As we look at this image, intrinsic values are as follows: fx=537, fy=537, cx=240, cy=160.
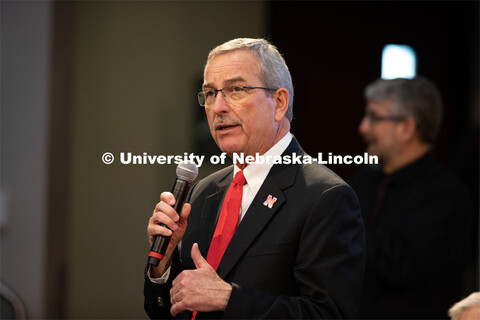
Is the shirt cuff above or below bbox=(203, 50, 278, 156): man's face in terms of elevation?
below

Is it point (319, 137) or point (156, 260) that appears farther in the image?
point (319, 137)

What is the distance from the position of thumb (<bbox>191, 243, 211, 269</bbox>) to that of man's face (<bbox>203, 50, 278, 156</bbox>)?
0.23 m

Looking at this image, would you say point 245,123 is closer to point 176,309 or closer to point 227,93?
point 227,93

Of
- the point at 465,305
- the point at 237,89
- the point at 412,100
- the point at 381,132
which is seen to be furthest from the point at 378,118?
the point at 237,89

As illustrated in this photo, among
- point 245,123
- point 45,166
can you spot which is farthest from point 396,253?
point 45,166

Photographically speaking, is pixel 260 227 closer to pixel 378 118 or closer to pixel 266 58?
pixel 266 58

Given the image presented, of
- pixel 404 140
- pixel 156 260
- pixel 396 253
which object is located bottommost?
pixel 396 253

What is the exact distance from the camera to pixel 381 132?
2.18 meters

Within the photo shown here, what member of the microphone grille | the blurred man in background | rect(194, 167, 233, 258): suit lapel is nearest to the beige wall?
rect(194, 167, 233, 258): suit lapel

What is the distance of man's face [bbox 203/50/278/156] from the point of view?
120cm

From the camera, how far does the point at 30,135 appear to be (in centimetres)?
233

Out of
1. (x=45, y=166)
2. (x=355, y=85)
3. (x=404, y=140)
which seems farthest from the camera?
(x=355, y=85)

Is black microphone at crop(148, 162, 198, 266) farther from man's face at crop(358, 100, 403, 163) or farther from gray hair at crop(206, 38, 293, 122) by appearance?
man's face at crop(358, 100, 403, 163)

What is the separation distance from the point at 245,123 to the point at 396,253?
1.07 metres
